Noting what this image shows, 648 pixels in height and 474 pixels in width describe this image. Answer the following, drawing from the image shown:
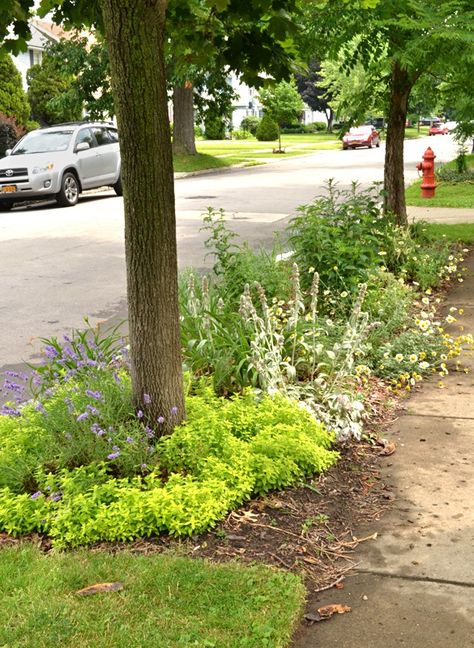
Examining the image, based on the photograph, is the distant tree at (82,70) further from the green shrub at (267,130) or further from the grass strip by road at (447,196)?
the green shrub at (267,130)

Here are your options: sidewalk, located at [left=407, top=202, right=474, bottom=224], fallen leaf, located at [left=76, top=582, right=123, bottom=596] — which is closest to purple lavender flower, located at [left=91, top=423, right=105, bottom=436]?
fallen leaf, located at [left=76, top=582, right=123, bottom=596]

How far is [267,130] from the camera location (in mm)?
60062

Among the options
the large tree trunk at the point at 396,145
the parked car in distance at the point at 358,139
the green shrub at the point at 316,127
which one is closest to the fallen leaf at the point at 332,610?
the large tree trunk at the point at 396,145

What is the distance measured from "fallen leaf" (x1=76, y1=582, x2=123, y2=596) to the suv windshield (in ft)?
56.7

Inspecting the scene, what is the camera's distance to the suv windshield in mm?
19812

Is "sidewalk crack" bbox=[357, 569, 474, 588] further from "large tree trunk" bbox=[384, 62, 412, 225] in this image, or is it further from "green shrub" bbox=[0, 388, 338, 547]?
"large tree trunk" bbox=[384, 62, 412, 225]

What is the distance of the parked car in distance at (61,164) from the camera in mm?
18594

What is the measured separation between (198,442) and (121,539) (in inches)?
26.6

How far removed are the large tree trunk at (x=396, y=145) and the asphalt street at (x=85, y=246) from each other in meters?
0.93

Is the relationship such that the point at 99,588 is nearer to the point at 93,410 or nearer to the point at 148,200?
the point at 93,410

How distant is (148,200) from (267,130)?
57376 millimetres

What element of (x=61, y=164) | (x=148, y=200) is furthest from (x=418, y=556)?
(x=61, y=164)

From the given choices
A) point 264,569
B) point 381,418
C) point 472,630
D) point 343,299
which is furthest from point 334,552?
point 343,299

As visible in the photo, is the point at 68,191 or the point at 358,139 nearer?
the point at 68,191
